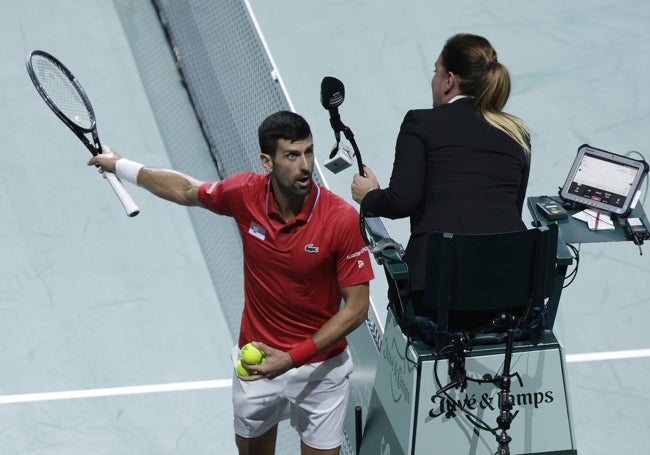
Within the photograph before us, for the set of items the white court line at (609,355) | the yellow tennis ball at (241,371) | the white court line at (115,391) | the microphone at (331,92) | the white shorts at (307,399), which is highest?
the microphone at (331,92)

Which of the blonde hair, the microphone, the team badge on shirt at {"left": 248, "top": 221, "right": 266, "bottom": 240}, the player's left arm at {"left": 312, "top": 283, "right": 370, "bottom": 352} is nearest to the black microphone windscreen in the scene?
the microphone

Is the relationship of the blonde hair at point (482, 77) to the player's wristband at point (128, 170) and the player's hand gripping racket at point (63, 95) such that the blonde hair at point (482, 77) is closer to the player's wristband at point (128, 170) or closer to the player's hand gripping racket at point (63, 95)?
the player's wristband at point (128, 170)

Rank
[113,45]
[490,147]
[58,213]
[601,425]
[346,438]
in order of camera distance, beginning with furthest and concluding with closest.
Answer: [113,45]
[58,213]
[601,425]
[346,438]
[490,147]

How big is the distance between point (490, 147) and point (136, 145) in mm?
4323

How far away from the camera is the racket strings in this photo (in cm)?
635

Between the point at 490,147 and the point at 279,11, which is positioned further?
the point at 279,11

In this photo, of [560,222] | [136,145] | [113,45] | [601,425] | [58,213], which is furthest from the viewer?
[113,45]

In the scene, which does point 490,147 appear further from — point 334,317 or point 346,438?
point 346,438

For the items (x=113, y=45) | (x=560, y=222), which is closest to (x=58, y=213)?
(x=113, y=45)

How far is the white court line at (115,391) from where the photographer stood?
22.0ft

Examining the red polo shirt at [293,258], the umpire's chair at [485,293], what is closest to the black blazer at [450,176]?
the umpire's chair at [485,293]

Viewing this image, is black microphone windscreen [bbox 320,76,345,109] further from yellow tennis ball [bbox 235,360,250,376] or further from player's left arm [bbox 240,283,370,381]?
yellow tennis ball [bbox 235,360,250,376]

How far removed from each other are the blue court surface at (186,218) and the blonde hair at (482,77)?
255 centimetres

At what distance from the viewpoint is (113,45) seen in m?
9.34
